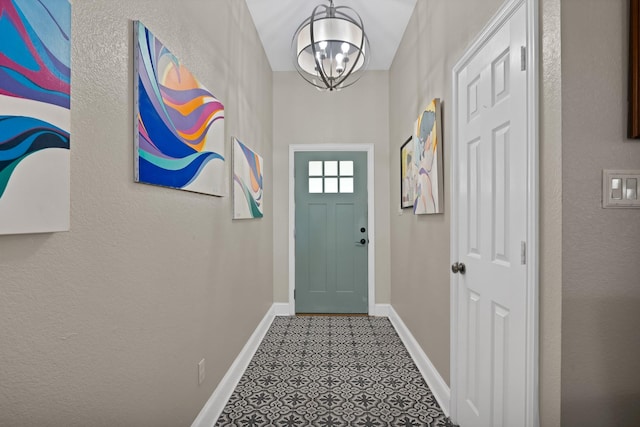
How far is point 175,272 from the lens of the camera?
1.61 metres

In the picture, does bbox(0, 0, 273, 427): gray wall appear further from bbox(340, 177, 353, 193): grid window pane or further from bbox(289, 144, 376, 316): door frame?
bbox(340, 177, 353, 193): grid window pane

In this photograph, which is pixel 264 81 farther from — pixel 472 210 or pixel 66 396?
pixel 66 396

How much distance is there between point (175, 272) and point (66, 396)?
2.25 ft

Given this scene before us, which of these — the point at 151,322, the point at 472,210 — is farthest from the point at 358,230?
the point at 151,322

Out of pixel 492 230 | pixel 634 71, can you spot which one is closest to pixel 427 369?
pixel 492 230

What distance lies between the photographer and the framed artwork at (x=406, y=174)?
302 cm

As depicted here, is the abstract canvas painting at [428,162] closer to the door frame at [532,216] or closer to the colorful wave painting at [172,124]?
→ the door frame at [532,216]

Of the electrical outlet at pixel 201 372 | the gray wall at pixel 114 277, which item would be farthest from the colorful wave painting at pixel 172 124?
the electrical outlet at pixel 201 372

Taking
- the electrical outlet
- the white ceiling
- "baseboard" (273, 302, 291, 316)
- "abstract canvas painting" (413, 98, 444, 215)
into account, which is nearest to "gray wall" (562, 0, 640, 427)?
"abstract canvas painting" (413, 98, 444, 215)

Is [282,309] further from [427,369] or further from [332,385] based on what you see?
[427,369]

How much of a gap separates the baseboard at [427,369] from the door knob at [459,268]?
0.75 metres

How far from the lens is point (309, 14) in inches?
120

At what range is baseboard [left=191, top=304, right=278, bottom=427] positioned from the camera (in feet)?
6.37

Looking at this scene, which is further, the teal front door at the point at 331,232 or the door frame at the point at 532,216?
the teal front door at the point at 331,232
